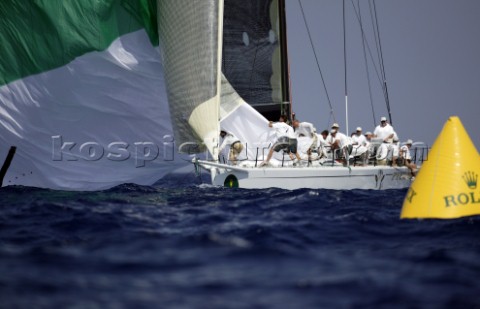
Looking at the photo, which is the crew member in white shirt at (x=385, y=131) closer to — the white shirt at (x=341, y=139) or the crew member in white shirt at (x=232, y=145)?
the white shirt at (x=341, y=139)

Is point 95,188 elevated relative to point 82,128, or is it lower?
lower

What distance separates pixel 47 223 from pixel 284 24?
12.0 metres

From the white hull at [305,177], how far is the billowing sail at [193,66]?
1.15 m

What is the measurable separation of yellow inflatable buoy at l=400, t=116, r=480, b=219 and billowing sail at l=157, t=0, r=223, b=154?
6173mm

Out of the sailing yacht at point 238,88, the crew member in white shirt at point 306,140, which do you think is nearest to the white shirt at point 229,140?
the sailing yacht at point 238,88

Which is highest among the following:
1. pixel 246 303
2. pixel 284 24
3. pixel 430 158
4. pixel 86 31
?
pixel 284 24

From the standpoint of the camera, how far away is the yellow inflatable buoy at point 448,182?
7.85 m

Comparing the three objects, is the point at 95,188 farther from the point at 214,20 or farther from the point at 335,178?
the point at 335,178

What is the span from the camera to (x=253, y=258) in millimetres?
5547

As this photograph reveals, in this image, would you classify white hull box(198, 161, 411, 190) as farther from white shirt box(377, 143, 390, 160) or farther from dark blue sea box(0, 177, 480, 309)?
dark blue sea box(0, 177, 480, 309)

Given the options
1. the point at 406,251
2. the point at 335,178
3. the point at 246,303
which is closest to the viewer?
the point at 246,303

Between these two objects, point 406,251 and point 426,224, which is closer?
point 406,251

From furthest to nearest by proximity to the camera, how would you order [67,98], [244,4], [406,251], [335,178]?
[244,4] → [335,178] → [67,98] → [406,251]

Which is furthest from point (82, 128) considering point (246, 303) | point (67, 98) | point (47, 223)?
point (246, 303)
